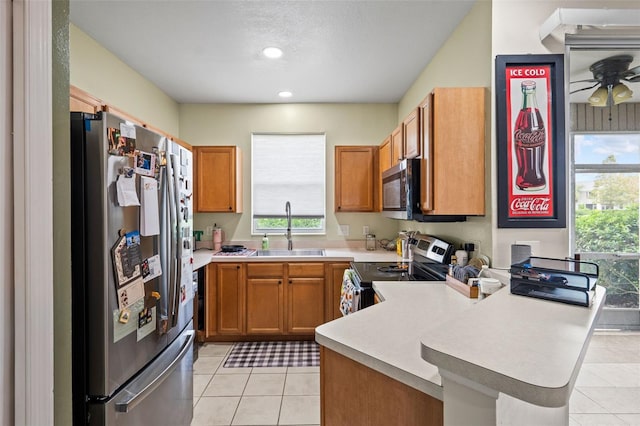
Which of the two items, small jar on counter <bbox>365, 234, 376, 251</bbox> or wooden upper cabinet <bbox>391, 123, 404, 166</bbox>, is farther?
small jar on counter <bbox>365, 234, 376, 251</bbox>

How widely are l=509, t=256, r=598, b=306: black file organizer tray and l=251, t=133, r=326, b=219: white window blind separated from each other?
2.72m

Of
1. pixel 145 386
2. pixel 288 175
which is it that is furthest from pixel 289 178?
pixel 145 386

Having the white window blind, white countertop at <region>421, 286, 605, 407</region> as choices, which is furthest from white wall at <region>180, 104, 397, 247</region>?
white countertop at <region>421, 286, 605, 407</region>

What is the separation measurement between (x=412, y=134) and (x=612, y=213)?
2.30 meters

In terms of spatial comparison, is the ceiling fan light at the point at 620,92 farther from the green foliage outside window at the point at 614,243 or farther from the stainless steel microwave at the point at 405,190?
the stainless steel microwave at the point at 405,190

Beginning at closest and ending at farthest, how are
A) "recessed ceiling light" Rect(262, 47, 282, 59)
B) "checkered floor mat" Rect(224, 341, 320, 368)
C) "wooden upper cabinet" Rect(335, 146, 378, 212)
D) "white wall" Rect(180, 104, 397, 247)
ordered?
1. "recessed ceiling light" Rect(262, 47, 282, 59)
2. "checkered floor mat" Rect(224, 341, 320, 368)
3. "wooden upper cabinet" Rect(335, 146, 378, 212)
4. "white wall" Rect(180, 104, 397, 247)

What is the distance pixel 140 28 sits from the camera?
2.26m

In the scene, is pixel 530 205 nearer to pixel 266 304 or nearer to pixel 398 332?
pixel 398 332

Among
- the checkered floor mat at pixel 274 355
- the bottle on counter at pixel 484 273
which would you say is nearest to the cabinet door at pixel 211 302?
the checkered floor mat at pixel 274 355

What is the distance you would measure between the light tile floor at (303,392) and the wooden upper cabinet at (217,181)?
63.6 inches

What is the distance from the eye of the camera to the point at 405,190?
2.19 metres

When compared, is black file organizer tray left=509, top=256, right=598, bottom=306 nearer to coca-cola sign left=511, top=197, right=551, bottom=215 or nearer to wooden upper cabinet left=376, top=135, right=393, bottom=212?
coca-cola sign left=511, top=197, right=551, bottom=215

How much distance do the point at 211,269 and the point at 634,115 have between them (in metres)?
4.52

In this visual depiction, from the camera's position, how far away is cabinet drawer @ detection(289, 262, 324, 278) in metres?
3.14
